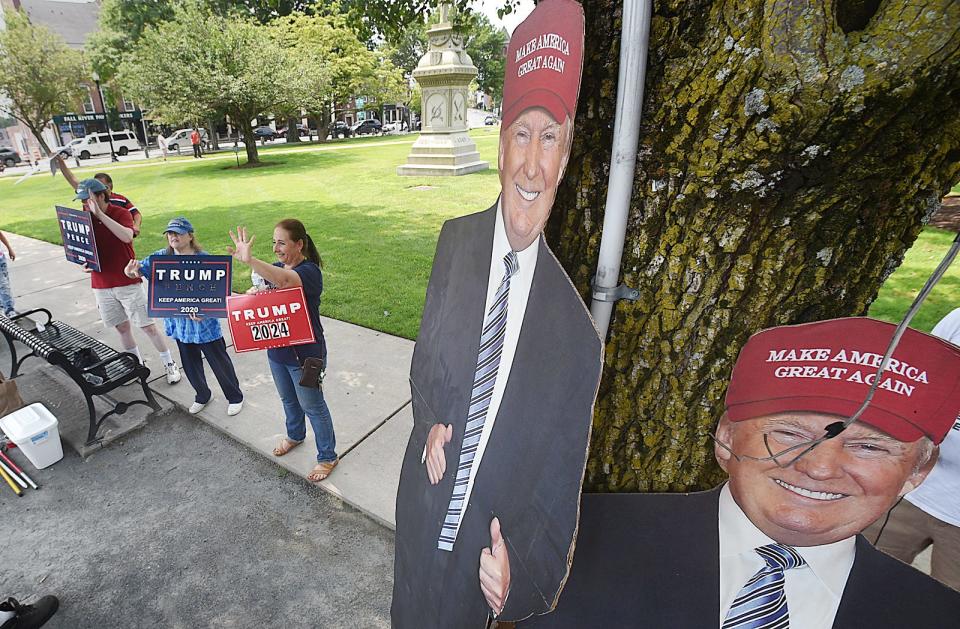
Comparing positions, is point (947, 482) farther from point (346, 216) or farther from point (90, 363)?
point (346, 216)

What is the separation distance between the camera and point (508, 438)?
1.01 m

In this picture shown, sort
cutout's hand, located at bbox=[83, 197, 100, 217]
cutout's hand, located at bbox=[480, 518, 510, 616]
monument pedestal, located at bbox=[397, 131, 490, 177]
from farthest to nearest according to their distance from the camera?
1. monument pedestal, located at bbox=[397, 131, 490, 177]
2. cutout's hand, located at bbox=[83, 197, 100, 217]
3. cutout's hand, located at bbox=[480, 518, 510, 616]

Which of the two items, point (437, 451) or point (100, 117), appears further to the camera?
point (100, 117)

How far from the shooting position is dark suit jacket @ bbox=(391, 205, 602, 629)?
86 centimetres

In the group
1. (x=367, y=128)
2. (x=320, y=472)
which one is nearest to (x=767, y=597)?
(x=320, y=472)

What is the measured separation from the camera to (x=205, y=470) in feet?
12.1

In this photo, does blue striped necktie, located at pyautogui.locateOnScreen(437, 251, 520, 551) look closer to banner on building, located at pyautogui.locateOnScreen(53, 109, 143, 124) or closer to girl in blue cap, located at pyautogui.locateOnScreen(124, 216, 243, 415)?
girl in blue cap, located at pyautogui.locateOnScreen(124, 216, 243, 415)

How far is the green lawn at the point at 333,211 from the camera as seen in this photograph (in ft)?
22.2

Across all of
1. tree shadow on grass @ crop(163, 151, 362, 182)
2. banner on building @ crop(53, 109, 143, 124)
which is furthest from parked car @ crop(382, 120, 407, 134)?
tree shadow on grass @ crop(163, 151, 362, 182)

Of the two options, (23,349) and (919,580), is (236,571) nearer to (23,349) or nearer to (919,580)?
(919,580)

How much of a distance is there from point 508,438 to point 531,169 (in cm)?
55

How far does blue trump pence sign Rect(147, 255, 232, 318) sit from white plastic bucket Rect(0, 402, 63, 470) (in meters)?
1.31

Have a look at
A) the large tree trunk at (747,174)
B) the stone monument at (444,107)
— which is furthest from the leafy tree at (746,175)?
the stone monument at (444,107)

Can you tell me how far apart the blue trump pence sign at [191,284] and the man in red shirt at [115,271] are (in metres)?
1.24
